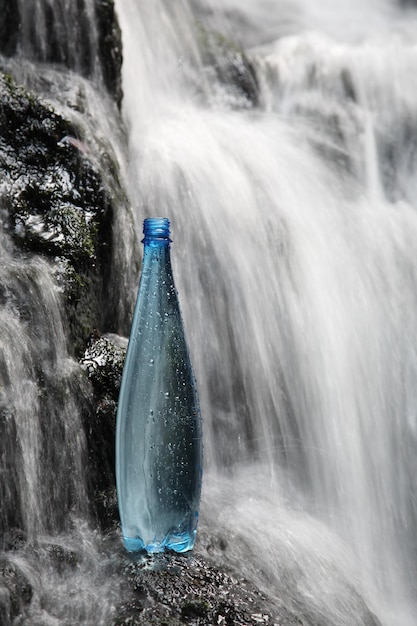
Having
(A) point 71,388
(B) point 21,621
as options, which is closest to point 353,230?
(A) point 71,388

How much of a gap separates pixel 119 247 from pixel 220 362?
662mm

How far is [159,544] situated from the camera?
1813 millimetres

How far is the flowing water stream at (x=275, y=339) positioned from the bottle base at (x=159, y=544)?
0.10 meters

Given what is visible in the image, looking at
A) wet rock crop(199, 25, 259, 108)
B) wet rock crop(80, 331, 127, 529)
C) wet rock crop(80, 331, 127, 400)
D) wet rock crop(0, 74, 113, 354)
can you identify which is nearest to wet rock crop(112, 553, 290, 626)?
wet rock crop(80, 331, 127, 529)

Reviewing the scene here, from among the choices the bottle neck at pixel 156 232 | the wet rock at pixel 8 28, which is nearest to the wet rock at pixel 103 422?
the bottle neck at pixel 156 232

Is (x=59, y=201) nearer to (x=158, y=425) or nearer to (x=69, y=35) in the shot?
(x=158, y=425)

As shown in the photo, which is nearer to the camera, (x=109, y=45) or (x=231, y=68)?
(x=109, y=45)

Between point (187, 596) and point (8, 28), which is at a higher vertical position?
point (8, 28)

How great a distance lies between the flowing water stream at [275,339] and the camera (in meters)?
2.00

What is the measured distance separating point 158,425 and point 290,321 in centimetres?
135

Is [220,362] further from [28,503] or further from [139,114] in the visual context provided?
[139,114]

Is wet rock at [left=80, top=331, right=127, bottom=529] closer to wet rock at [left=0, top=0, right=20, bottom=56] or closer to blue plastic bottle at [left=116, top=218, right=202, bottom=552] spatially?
blue plastic bottle at [left=116, top=218, right=202, bottom=552]

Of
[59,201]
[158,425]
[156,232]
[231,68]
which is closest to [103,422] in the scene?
[158,425]

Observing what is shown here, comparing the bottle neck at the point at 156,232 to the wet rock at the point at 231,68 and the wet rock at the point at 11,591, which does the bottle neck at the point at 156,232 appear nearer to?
the wet rock at the point at 11,591
